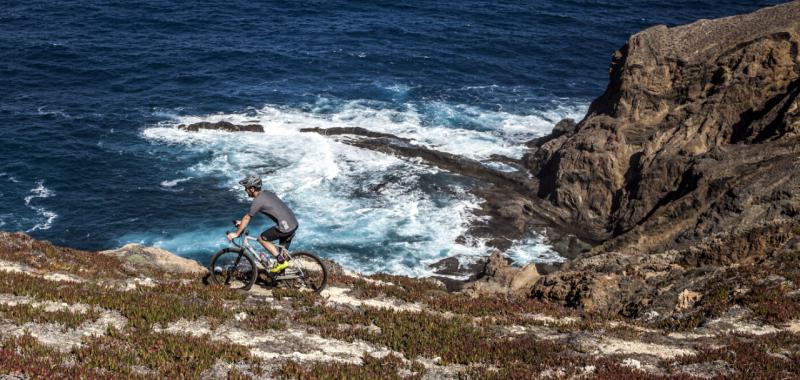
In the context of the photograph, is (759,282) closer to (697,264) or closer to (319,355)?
(697,264)

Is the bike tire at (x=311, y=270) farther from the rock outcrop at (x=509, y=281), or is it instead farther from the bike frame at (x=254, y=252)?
the rock outcrop at (x=509, y=281)

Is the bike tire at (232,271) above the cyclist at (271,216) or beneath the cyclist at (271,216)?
beneath

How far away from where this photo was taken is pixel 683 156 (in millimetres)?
42531

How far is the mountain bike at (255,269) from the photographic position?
19.4 meters

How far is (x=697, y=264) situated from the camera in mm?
24828

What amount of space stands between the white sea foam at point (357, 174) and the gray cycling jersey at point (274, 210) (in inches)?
928

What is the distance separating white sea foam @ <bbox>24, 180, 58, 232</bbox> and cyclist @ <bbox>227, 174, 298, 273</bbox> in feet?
111

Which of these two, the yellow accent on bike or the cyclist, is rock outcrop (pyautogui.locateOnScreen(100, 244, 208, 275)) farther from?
the cyclist

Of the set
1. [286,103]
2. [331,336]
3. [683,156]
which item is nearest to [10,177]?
[286,103]

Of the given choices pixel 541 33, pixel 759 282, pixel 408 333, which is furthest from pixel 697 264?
pixel 541 33

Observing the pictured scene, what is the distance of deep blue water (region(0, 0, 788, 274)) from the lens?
48156 millimetres

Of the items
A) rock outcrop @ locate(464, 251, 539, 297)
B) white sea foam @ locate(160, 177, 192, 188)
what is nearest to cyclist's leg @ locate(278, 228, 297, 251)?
rock outcrop @ locate(464, 251, 539, 297)

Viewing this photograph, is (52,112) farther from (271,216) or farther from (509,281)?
(271,216)

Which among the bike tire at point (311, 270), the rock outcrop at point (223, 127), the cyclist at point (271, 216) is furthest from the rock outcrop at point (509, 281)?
the rock outcrop at point (223, 127)
